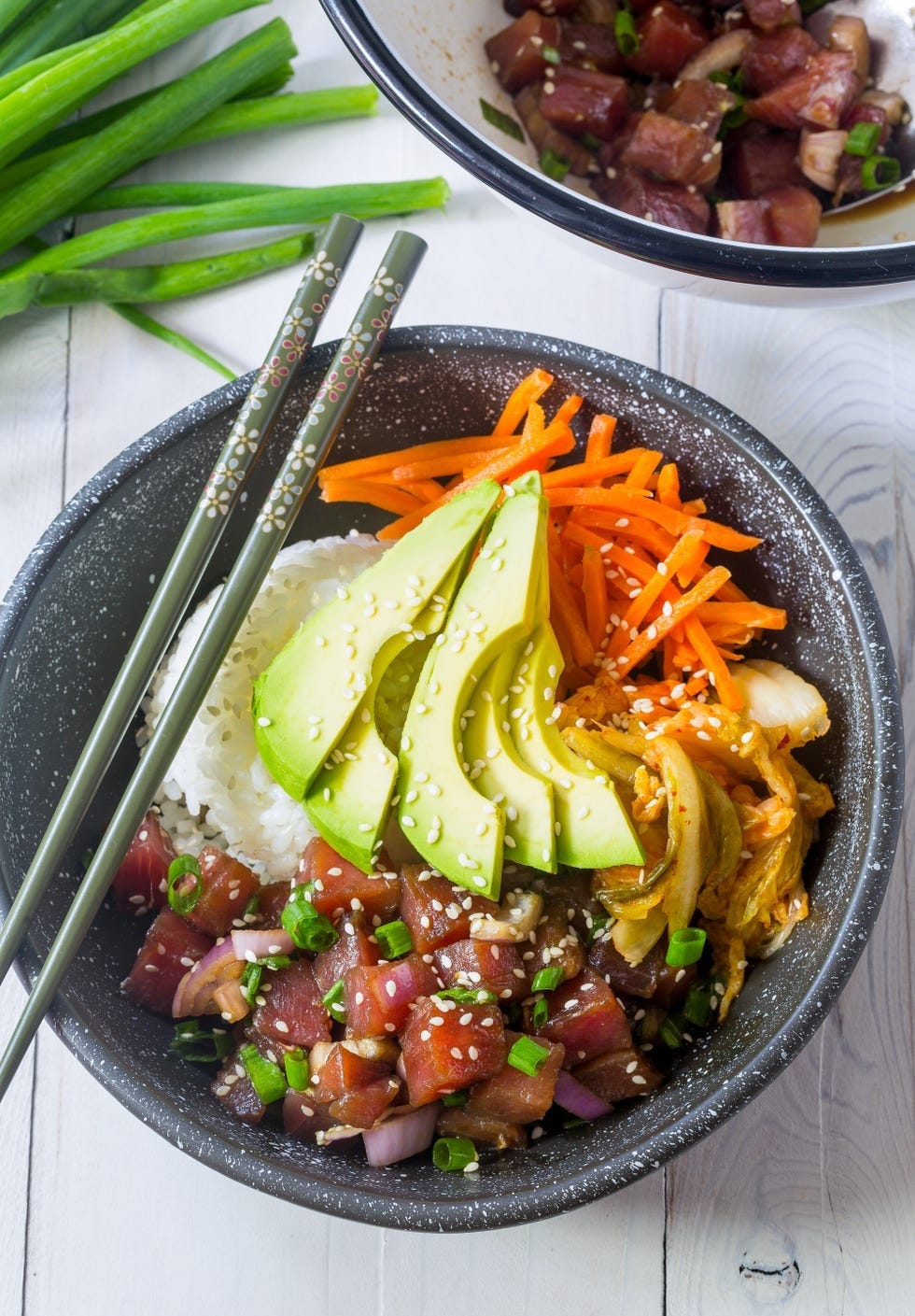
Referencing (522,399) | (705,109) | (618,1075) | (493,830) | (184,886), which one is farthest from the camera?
(705,109)

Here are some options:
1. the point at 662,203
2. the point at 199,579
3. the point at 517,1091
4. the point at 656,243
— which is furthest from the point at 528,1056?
the point at 662,203

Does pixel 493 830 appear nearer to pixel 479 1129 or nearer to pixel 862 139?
pixel 479 1129

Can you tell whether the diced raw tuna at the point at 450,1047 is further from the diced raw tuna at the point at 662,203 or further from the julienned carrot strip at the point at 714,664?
A: the diced raw tuna at the point at 662,203

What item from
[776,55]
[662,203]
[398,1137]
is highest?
[776,55]

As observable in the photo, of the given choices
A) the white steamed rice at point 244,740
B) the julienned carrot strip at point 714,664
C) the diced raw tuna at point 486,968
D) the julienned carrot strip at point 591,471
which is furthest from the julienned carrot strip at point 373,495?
the diced raw tuna at point 486,968

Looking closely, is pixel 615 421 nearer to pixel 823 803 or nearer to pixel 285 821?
pixel 823 803

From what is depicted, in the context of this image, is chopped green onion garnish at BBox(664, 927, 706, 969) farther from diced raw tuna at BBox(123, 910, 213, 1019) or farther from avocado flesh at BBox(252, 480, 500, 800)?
diced raw tuna at BBox(123, 910, 213, 1019)

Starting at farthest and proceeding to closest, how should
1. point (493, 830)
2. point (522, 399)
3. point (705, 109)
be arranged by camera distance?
point (705, 109), point (522, 399), point (493, 830)

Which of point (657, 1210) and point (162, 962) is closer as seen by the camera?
point (162, 962)
